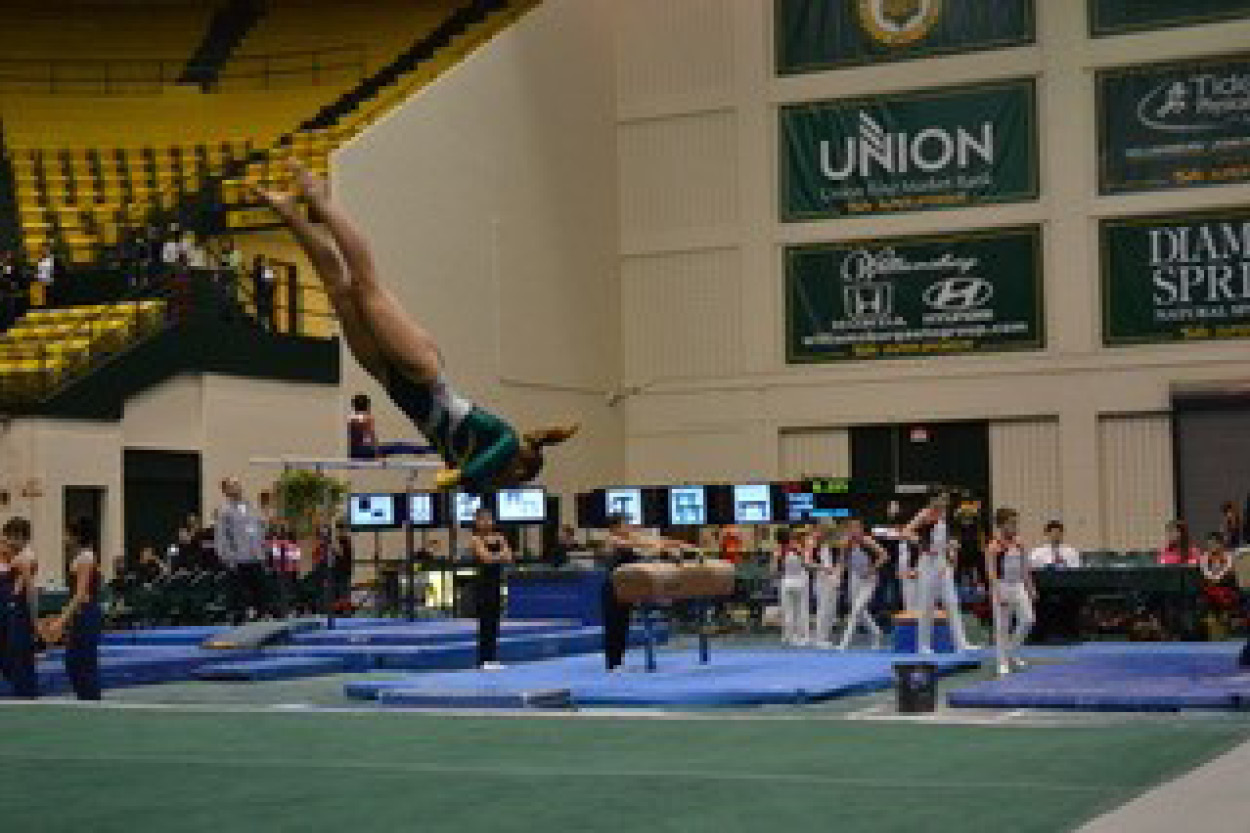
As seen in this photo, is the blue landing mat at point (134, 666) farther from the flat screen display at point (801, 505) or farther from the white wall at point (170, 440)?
the flat screen display at point (801, 505)

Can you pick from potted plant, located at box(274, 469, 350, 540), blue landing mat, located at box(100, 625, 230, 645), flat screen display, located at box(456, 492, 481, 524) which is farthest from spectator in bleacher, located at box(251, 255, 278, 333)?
blue landing mat, located at box(100, 625, 230, 645)

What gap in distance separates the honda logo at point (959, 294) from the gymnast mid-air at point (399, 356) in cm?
2260

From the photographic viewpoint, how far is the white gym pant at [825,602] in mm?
19344

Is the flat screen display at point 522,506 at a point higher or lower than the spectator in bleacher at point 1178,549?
higher

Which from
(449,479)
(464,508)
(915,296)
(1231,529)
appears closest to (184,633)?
(464,508)

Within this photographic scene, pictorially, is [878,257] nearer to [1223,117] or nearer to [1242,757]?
[1223,117]

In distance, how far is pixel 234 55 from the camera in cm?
3350

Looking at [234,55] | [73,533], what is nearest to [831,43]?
[234,55]

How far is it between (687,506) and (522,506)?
249 cm

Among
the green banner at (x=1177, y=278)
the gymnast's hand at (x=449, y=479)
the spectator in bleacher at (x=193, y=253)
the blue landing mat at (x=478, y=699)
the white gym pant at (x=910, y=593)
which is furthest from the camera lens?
the green banner at (x=1177, y=278)

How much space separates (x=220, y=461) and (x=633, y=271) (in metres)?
10.6

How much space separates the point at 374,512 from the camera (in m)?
22.4

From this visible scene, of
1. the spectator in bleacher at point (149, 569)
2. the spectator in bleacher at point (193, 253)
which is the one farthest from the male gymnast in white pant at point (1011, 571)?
the spectator in bleacher at point (193, 253)

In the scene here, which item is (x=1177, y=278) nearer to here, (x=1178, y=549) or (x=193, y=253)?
(x=1178, y=549)
